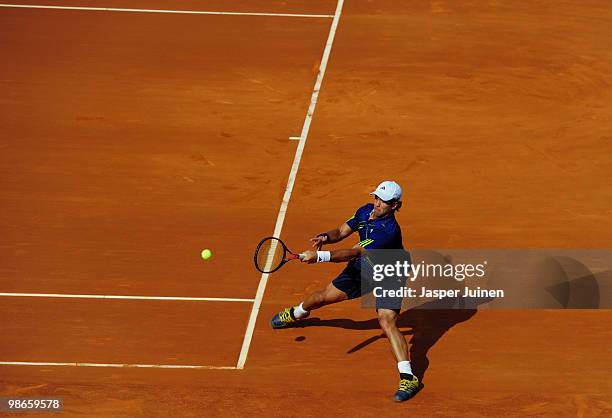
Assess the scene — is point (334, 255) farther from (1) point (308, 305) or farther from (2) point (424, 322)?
(2) point (424, 322)

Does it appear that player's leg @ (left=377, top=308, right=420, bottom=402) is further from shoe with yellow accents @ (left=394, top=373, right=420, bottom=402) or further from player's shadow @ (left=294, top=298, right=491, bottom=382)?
player's shadow @ (left=294, top=298, right=491, bottom=382)

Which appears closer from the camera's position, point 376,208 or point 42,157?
point 376,208

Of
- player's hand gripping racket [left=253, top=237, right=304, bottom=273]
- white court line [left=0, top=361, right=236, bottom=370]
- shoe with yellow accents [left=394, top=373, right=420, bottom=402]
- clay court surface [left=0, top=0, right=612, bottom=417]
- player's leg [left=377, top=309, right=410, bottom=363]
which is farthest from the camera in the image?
player's hand gripping racket [left=253, top=237, right=304, bottom=273]

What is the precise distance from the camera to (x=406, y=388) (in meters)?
12.7

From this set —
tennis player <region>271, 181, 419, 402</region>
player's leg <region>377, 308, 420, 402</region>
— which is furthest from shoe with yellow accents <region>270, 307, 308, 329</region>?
player's leg <region>377, 308, 420, 402</region>

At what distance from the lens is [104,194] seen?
17.7 metres

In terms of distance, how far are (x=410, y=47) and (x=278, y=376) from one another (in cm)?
1096

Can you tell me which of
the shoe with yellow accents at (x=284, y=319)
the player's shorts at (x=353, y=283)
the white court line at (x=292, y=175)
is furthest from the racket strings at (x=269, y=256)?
the player's shorts at (x=353, y=283)

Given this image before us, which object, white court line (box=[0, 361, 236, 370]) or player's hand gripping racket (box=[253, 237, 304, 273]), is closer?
white court line (box=[0, 361, 236, 370])

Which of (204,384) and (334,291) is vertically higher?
(334,291)

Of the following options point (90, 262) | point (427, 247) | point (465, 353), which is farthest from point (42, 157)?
point (465, 353)

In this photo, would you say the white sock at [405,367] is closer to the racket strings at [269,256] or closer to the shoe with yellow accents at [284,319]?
the shoe with yellow accents at [284,319]

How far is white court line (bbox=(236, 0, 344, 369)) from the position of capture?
14072 mm

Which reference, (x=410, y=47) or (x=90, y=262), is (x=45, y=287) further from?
(x=410, y=47)
